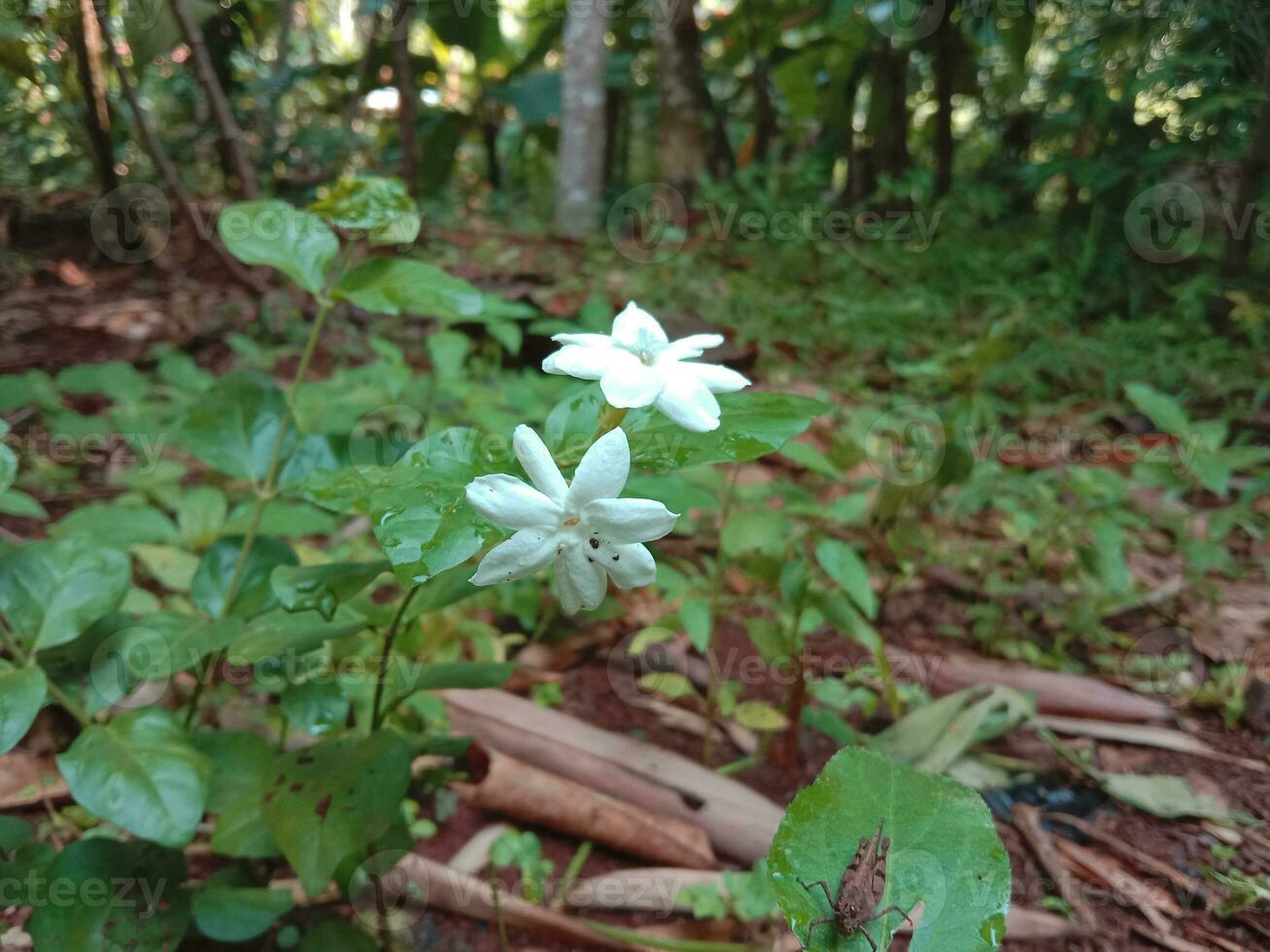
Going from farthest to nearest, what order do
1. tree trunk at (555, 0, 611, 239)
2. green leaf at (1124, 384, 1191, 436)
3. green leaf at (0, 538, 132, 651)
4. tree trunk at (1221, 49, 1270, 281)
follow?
tree trunk at (555, 0, 611, 239), tree trunk at (1221, 49, 1270, 281), green leaf at (1124, 384, 1191, 436), green leaf at (0, 538, 132, 651)

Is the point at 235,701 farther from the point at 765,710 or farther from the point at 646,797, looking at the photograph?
the point at 765,710

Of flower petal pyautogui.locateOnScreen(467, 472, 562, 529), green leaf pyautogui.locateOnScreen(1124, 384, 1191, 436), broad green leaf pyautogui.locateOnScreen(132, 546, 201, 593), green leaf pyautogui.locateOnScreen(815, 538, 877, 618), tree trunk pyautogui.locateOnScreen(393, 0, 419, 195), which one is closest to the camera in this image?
flower petal pyautogui.locateOnScreen(467, 472, 562, 529)

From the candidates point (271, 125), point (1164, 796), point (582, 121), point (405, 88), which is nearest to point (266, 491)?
point (1164, 796)

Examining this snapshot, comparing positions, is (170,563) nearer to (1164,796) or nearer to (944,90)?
(1164,796)

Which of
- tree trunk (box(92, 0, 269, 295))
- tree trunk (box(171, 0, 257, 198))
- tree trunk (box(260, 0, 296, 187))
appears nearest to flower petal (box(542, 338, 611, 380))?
tree trunk (box(171, 0, 257, 198))

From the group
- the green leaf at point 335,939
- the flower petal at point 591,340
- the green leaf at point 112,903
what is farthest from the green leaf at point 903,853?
the green leaf at point 112,903

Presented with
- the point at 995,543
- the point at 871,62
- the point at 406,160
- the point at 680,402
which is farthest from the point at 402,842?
the point at 871,62

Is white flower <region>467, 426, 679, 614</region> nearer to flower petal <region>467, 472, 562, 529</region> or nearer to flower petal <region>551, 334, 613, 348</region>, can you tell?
flower petal <region>467, 472, 562, 529</region>
